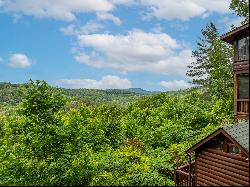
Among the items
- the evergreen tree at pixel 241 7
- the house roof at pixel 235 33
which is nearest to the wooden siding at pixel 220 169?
the house roof at pixel 235 33

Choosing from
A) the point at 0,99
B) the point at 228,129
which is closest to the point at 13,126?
the point at 228,129

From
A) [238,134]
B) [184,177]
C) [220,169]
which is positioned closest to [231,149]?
[238,134]

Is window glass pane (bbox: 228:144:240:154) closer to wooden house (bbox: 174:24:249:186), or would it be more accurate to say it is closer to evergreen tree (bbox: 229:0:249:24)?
wooden house (bbox: 174:24:249:186)

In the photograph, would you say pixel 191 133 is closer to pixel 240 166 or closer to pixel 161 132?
pixel 161 132

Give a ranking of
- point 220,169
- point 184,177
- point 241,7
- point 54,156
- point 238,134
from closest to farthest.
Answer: point 238,134, point 220,169, point 54,156, point 184,177, point 241,7

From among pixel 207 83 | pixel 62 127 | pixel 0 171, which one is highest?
pixel 207 83

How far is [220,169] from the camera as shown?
23078 millimetres

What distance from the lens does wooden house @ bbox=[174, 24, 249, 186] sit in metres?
21.4

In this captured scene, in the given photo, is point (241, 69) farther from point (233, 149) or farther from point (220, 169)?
point (220, 169)

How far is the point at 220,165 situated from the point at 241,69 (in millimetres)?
6047

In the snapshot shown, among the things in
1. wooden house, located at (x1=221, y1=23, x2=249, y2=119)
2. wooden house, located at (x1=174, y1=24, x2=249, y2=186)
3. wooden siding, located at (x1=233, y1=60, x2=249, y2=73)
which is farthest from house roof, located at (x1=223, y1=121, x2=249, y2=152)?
wooden siding, located at (x1=233, y1=60, x2=249, y2=73)

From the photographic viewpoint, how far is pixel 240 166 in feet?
70.1

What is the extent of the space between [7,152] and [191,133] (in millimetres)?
20531

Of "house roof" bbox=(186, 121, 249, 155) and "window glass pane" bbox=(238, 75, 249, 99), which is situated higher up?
"window glass pane" bbox=(238, 75, 249, 99)
